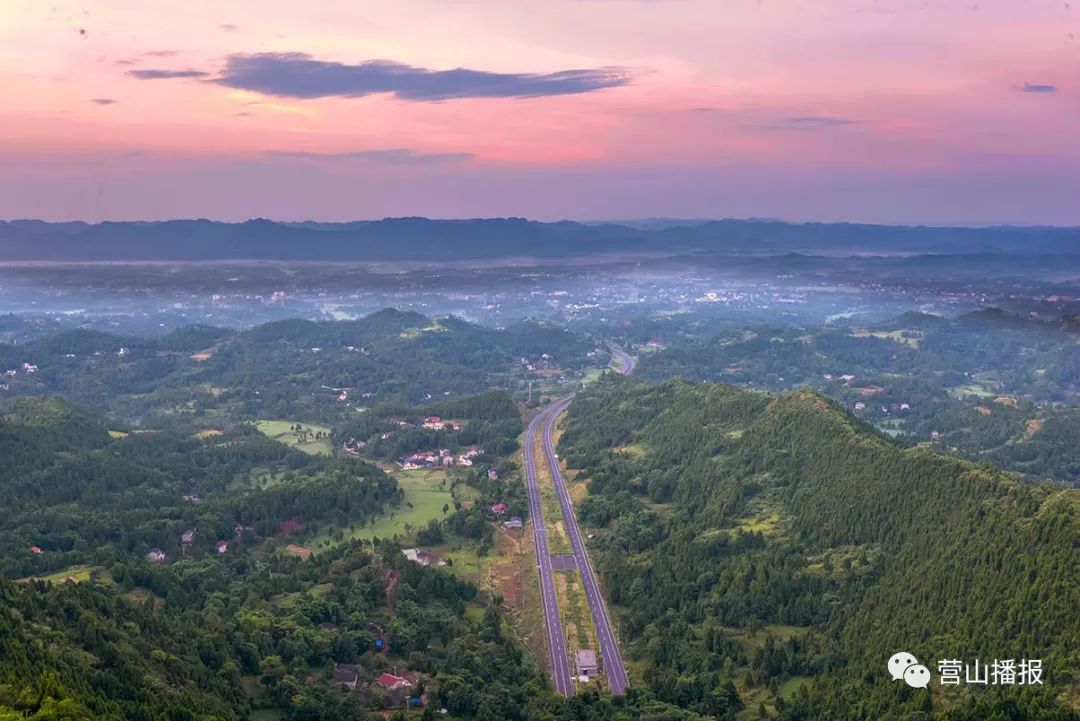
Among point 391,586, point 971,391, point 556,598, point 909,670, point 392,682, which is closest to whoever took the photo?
point 909,670

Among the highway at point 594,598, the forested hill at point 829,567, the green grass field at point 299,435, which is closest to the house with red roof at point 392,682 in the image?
the highway at point 594,598

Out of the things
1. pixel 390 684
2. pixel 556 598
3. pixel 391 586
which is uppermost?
pixel 391 586

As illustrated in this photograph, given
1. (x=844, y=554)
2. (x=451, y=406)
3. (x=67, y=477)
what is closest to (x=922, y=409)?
(x=451, y=406)

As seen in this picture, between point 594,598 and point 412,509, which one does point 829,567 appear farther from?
point 412,509

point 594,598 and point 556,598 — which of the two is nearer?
point 556,598

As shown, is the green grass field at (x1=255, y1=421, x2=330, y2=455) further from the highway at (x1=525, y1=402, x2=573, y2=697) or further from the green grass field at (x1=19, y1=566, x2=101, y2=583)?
the green grass field at (x1=19, y1=566, x2=101, y2=583)

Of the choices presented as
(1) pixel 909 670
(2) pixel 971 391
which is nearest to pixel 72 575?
(1) pixel 909 670

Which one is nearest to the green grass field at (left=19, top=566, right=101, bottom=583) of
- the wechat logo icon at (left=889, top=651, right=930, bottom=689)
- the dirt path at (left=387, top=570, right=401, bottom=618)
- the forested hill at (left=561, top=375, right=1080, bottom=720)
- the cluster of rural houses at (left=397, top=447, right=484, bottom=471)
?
the dirt path at (left=387, top=570, right=401, bottom=618)
